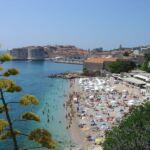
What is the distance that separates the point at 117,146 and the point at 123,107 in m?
38.9

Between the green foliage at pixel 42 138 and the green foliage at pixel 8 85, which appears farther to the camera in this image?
the green foliage at pixel 42 138

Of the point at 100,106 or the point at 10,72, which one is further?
the point at 100,106

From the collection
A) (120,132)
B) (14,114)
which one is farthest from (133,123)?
(14,114)

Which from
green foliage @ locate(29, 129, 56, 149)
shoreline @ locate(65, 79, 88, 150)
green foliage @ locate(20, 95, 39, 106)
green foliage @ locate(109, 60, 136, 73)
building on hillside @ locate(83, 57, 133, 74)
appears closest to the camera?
green foliage @ locate(20, 95, 39, 106)

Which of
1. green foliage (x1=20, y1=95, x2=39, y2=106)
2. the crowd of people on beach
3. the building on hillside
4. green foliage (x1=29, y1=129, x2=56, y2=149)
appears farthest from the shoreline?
the building on hillside

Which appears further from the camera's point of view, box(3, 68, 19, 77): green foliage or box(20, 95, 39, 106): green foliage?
box(3, 68, 19, 77): green foliage

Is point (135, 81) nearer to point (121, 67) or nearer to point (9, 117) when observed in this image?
point (121, 67)

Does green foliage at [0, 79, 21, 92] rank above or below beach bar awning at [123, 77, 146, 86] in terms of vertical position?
above

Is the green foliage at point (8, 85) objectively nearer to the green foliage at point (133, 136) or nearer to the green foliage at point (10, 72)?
the green foliage at point (10, 72)

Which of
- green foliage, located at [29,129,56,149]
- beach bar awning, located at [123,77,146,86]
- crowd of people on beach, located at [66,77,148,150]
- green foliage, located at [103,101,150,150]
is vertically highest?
green foliage, located at [29,129,56,149]

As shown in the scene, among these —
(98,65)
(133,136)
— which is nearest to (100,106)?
(133,136)

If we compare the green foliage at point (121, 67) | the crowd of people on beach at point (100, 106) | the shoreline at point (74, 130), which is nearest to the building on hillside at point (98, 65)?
the green foliage at point (121, 67)

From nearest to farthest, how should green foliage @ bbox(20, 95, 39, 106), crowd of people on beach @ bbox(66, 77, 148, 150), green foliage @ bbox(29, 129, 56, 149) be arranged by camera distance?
green foliage @ bbox(20, 95, 39, 106)
green foliage @ bbox(29, 129, 56, 149)
crowd of people on beach @ bbox(66, 77, 148, 150)

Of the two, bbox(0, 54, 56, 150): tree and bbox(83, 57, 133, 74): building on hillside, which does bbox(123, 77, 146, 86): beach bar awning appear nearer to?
bbox(83, 57, 133, 74): building on hillside
